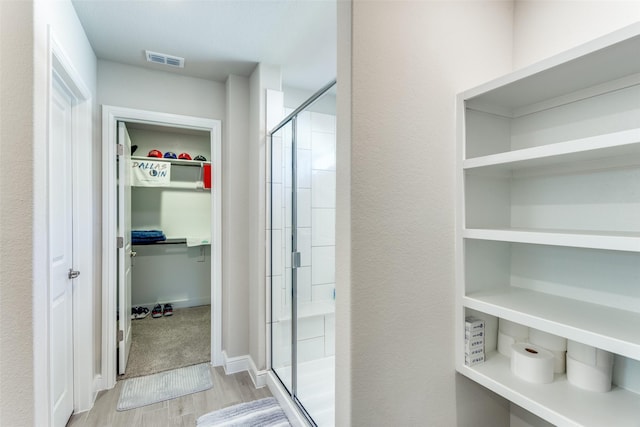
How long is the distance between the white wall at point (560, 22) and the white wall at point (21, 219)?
6.37 feet

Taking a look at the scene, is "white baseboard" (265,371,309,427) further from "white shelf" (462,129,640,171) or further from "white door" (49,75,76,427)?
"white shelf" (462,129,640,171)

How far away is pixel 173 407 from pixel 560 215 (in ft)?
8.13

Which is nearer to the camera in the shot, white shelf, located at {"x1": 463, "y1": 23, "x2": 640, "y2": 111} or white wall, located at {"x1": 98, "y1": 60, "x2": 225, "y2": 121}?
white shelf, located at {"x1": 463, "y1": 23, "x2": 640, "y2": 111}

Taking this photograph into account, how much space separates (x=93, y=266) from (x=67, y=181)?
607 millimetres

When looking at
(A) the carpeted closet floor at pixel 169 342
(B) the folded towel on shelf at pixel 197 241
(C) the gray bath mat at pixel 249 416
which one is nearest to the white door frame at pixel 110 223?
(A) the carpeted closet floor at pixel 169 342

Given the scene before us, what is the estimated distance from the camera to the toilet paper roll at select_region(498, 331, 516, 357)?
3.90 ft

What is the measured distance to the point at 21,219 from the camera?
3.44ft

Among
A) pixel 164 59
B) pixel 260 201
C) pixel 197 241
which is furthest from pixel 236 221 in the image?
pixel 197 241

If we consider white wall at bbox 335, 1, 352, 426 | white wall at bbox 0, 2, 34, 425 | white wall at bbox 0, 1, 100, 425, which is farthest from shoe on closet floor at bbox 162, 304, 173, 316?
white wall at bbox 335, 1, 352, 426

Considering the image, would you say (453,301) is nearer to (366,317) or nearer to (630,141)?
(366,317)

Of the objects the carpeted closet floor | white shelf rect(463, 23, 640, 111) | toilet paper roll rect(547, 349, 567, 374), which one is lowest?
the carpeted closet floor

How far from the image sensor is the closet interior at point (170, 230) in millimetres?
3662

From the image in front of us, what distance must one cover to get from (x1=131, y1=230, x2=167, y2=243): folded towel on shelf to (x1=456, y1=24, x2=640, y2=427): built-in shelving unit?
3.67 meters

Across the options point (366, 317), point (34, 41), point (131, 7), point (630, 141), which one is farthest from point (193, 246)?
point (630, 141)
